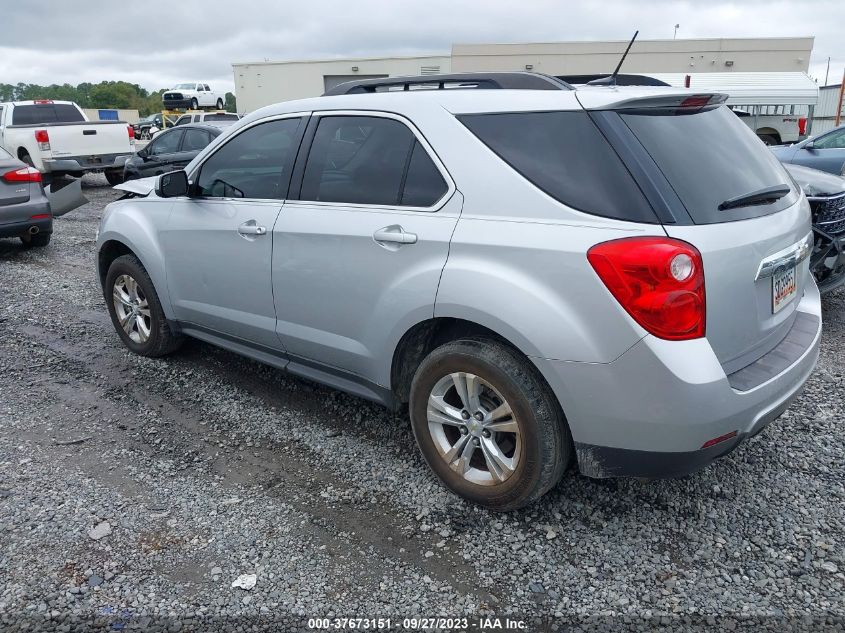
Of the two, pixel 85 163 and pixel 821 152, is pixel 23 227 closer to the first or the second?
pixel 85 163

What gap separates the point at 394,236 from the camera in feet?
9.80

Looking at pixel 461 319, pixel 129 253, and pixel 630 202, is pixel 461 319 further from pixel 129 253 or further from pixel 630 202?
pixel 129 253

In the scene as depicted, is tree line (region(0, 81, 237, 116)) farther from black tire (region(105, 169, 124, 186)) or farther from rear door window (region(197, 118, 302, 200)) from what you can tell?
rear door window (region(197, 118, 302, 200))

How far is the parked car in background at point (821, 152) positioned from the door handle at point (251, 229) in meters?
10.9

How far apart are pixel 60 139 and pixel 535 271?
1492 centimetres

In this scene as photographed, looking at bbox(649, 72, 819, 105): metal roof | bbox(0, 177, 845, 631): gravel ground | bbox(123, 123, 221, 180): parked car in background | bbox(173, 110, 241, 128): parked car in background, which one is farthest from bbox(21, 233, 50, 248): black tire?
bbox(649, 72, 819, 105): metal roof

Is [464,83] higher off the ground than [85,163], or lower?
higher

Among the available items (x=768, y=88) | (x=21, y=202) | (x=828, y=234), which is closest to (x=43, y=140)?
(x=21, y=202)

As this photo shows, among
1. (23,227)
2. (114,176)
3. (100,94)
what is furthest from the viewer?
(100,94)

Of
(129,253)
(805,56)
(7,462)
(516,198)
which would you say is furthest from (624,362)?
(805,56)

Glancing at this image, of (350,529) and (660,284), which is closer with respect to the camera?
(660,284)

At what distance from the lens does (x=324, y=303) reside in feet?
11.0

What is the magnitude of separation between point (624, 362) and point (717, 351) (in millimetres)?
364

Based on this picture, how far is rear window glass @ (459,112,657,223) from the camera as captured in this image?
8.19ft
